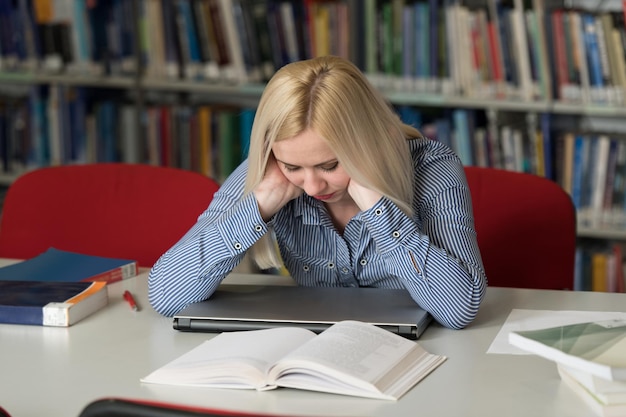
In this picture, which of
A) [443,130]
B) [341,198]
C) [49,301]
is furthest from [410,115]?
[49,301]

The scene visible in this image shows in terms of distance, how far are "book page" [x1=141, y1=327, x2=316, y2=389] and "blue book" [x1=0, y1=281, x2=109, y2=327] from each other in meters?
0.30

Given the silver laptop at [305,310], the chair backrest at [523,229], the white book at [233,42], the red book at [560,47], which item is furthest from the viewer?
the white book at [233,42]

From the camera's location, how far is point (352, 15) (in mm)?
3078

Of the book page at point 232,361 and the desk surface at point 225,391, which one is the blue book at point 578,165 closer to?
the desk surface at point 225,391

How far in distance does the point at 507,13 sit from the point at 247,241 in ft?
4.86

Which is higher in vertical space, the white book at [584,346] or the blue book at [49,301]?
the white book at [584,346]

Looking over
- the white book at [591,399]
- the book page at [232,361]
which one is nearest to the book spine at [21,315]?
the book page at [232,361]

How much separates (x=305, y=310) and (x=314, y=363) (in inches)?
12.7

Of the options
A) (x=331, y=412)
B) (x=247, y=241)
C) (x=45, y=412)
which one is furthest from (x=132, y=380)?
(x=247, y=241)

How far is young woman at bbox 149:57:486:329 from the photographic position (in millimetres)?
1664

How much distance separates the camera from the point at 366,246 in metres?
1.85

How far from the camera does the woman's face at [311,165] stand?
1.67 metres

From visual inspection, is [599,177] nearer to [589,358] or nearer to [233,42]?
[233,42]

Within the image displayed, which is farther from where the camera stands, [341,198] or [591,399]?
[341,198]
